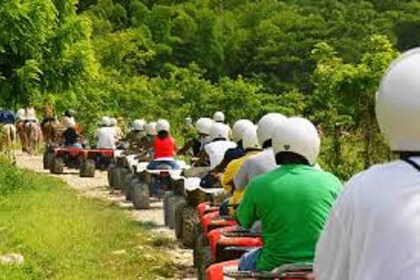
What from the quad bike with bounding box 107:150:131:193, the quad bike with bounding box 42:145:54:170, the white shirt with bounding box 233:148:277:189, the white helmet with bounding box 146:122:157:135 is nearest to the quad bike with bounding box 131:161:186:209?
the white helmet with bounding box 146:122:157:135

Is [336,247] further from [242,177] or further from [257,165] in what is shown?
[242,177]

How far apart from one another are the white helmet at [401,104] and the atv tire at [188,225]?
366 inches

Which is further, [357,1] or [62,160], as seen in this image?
[357,1]

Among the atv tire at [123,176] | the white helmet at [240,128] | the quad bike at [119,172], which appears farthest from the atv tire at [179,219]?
the quad bike at [119,172]

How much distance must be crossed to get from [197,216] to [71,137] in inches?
477

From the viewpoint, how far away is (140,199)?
16172mm

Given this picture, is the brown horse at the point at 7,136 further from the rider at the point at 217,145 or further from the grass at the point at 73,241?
the rider at the point at 217,145

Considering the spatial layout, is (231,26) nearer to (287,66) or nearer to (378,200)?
(287,66)

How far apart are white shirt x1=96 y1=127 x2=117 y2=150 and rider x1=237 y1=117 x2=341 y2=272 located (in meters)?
16.9

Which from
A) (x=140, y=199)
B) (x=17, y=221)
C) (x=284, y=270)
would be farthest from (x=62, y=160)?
(x=284, y=270)

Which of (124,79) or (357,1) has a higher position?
(357,1)

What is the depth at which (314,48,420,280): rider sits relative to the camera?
2502 millimetres

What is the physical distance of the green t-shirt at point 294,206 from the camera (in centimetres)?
532

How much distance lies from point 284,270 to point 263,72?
43008 millimetres
